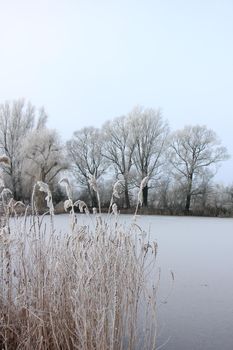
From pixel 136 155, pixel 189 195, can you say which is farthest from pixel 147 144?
pixel 189 195

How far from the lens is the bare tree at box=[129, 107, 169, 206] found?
3014cm

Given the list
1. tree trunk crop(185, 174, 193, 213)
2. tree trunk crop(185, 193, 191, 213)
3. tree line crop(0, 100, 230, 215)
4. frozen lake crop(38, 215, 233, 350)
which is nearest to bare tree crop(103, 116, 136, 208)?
tree line crop(0, 100, 230, 215)

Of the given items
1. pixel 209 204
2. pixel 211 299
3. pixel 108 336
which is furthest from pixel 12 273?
pixel 209 204

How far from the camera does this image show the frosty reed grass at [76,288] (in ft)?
7.51

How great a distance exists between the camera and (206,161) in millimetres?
29562

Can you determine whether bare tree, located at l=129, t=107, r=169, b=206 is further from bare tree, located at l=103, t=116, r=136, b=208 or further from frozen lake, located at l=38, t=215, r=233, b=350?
frozen lake, located at l=38, t=215, r=233, b=350

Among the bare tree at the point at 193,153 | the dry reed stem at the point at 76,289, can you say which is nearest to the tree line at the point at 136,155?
the bare tree at the point at 193,153

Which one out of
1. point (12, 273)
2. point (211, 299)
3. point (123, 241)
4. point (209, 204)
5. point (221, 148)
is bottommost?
point (211, 299)

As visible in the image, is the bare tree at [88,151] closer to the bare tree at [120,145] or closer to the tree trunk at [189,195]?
the bare tree at [120,145]

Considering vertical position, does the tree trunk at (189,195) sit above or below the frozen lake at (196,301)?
above

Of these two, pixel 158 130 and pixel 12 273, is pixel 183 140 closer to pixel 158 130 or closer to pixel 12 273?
pixel 158 130

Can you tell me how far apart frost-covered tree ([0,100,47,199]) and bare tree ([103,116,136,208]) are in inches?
201

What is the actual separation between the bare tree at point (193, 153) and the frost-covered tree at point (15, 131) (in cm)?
987

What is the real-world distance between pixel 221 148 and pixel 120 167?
7.20 meters
